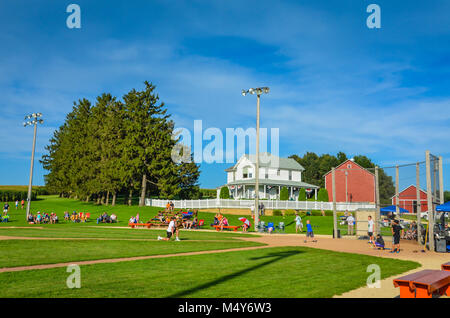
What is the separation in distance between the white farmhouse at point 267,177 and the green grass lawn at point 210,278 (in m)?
44.0

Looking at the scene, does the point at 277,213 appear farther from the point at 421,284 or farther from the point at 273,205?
the point at 421,284

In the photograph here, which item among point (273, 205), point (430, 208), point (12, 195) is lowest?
point (430, 208)

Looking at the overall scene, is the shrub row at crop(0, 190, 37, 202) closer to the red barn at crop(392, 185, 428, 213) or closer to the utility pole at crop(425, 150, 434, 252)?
the red barn at crop(392, 185, 428, 213)

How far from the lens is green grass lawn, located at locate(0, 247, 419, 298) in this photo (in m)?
7.89

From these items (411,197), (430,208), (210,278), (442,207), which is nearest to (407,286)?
(210,278)

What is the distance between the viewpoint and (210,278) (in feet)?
31.3

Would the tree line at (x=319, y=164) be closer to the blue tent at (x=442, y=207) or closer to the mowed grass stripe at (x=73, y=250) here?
the blue tent at (x=442, y=207)

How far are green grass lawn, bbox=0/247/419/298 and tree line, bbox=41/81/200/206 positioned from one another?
4029cm

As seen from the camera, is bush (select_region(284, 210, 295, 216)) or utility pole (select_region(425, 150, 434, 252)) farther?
bush (select_region(284, 210, 295, 216))

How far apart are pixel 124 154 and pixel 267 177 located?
23717mm

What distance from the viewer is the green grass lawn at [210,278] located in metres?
7.89

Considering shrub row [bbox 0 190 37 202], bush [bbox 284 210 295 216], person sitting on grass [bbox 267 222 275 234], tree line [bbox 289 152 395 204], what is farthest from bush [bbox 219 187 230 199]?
tree line [bbox 289 152 395 204]

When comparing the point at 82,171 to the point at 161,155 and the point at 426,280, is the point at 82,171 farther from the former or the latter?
the point at 426,280
